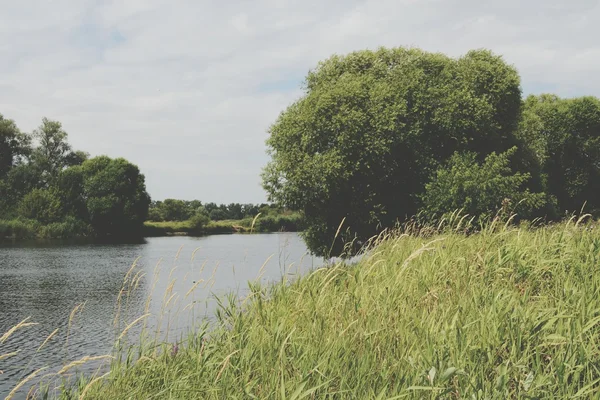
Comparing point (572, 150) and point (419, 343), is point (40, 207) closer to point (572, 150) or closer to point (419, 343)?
point (572, 150)

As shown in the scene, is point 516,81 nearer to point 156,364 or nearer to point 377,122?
point 377,122

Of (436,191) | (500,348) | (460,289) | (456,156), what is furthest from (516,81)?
(500,348)

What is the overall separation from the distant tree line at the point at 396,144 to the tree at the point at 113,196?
5780 centimetres

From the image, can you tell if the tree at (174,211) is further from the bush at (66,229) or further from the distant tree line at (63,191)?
the bush at (66,229)

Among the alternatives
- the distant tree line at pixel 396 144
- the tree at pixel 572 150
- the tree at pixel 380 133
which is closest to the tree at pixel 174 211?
the tree at pixel 572 150

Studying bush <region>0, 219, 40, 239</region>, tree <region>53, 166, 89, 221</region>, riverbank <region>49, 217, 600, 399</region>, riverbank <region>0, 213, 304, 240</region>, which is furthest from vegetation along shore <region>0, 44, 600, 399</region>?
bush <region>0, 219, 40, 239</region>

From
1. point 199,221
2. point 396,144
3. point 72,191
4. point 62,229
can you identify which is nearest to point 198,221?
point 199,221

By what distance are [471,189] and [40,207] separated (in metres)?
67.2

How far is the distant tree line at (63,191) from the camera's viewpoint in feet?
245

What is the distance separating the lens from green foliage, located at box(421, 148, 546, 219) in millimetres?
23484

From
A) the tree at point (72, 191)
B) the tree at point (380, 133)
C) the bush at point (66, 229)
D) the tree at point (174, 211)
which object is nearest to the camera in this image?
the tree at point (380, 133)

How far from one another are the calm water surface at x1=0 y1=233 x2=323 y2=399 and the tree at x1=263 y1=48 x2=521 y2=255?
3.72 meters

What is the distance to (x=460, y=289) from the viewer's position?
284 inches

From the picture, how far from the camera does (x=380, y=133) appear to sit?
80.6 feet
